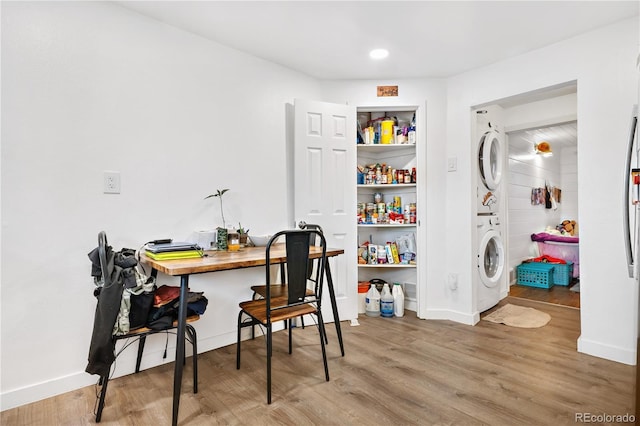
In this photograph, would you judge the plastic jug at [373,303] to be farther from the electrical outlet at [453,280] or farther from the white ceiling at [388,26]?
the white ceiling at [388,26]

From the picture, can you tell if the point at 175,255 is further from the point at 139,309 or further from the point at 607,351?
the point at 607,351

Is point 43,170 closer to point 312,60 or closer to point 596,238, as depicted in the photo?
point 312,60

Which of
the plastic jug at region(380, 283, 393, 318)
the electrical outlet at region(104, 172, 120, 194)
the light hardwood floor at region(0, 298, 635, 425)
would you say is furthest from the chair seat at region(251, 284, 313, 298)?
the plastic jug at region(380, 283, 393, 318)

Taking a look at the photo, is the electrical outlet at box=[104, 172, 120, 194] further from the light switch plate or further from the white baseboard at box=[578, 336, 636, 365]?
the white baseboard at box=[578, 336, 636, 365]

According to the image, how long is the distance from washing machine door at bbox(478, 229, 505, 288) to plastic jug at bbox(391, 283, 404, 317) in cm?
79

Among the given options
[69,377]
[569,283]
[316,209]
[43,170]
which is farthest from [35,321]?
[569,283]

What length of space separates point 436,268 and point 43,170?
121 inches

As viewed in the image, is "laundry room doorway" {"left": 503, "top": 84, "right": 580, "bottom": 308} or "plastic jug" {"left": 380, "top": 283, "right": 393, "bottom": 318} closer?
"plastic jug" {"left": 380, "top": 283, "right": 393, "bottom": 318}

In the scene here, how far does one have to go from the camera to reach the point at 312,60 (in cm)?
285

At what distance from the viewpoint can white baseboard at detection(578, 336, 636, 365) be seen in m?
2.19

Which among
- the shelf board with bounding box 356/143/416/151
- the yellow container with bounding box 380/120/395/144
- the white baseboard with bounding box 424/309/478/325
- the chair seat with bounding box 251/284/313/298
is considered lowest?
the white baseboard with bounding box 424/309/478/325

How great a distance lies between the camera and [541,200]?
5273 mm

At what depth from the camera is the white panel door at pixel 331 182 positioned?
2.96 metres

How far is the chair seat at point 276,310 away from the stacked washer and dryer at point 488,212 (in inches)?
75.8
